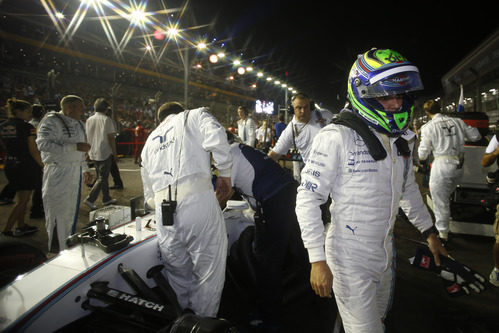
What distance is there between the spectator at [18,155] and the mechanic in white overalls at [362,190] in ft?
13.7

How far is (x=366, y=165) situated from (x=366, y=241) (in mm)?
384

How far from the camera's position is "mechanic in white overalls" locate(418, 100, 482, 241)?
13.4ft

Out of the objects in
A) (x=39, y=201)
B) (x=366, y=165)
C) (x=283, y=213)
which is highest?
(x=366, y=165)

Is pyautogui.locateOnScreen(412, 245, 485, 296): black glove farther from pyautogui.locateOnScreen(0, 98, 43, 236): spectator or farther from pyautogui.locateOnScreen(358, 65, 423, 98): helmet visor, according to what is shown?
pyautogui.locateOnScreen(0, 98, 43, 236): spectator

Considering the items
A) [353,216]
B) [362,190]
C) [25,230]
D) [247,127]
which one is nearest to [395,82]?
[362,190]

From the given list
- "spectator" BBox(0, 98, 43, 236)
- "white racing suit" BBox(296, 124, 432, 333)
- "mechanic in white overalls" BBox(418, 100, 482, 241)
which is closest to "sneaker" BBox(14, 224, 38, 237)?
"spectator" BBox(0, 98, 43, 236)

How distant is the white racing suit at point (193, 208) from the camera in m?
2.01

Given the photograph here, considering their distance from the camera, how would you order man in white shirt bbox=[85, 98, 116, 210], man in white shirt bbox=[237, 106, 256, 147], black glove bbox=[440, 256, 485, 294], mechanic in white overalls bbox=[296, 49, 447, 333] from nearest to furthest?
mechanic in white overalls bbox=[296, 49, 447, 333] → black glove bbox=[440, 256, 485, 294] → man in white shirt bbox=[85, 98, 116, 210] → man in white shirt bbox=[237, 106, 256, 147]

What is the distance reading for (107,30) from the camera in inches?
874

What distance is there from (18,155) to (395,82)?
16.0 ft

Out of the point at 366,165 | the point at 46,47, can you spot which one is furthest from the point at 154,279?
the point at 46,47

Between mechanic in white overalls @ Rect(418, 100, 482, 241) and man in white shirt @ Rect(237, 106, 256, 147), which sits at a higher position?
man in white shirt @ Rect(237, 106, 256, 147)

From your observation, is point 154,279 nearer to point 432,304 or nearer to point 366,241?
point 366,241

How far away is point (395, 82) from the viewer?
5.02 ft
